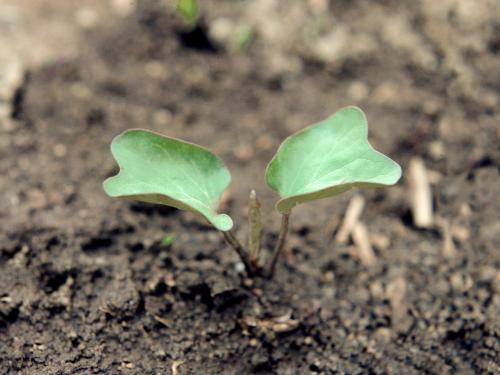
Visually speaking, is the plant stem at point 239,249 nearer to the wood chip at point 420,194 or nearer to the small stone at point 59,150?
the wood chip at point 420,194

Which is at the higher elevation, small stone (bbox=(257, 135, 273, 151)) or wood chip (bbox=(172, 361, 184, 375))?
small stone (bbox=(257, 135, 273, 151))

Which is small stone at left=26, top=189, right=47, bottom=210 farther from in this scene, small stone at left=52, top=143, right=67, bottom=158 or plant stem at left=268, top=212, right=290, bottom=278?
plant stem at left=268, top=212, right=290, bottom=278

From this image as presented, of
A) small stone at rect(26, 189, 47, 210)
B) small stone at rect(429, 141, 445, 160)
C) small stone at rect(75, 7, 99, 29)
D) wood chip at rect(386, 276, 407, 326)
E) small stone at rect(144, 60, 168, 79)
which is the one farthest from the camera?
small stone at rect(75, 7, 99, 29)

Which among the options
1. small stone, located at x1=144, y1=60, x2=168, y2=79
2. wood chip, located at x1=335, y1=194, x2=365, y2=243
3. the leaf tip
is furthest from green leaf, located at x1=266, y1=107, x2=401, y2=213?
small stone, located at x1=144, y1=60, x2=168, y2=79

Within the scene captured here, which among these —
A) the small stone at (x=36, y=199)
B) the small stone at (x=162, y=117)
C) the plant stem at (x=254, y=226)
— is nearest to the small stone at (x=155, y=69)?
the small stone at (x=162, y=117)

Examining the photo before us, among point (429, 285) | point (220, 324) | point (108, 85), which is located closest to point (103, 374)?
point (220, 324)

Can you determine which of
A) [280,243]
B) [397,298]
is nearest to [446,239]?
[397,298]

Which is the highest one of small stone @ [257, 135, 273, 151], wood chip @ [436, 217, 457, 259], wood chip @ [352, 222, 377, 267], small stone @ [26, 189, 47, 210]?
small stone @ [257, 135, 273, 151]

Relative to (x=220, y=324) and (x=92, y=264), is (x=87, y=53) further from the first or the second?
(x=220, y=324)

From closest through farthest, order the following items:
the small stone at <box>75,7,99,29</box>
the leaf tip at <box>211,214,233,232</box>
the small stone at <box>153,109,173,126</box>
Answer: the leaf tip at <box>211,214,233,232</box> < the small stone at <box>153,109,173,126</box> < the small stone at <box>75,7,99,29</box>
